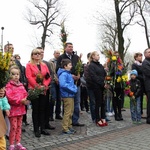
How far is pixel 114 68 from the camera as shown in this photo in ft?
30.0

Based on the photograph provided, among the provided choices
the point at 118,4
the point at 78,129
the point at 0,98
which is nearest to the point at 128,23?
the point at 118,4

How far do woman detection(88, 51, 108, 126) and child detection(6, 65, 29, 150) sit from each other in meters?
2.69

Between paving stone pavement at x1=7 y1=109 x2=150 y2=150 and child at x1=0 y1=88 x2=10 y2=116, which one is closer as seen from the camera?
child at x1=0 y1=88 x2=10 y2=116

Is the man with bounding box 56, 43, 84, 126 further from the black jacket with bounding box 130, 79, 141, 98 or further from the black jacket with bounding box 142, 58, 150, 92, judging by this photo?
the black jacket with bounding box 142, 58, 150, 92

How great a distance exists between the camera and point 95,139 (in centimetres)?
666

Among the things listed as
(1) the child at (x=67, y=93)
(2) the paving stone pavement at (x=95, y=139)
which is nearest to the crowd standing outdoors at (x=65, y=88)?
(1) the child at (x=67, y=93)

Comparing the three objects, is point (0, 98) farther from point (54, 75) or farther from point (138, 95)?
point (138, 95)

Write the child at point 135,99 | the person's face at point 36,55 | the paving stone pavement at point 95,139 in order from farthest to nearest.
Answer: the child at point 135,99 → the person's face at point 36,55 → the paving stone pavement at point 95,139

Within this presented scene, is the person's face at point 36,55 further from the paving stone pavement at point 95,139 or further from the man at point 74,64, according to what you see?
the paving stone pavement at point 95,139

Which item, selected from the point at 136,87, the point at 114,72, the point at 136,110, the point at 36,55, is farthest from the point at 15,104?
the point at 136,87

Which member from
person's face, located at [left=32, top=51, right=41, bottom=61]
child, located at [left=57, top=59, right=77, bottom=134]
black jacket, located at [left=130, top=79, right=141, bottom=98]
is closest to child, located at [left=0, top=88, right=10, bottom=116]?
person's face, located at [left=32, top=51, right=41, bottom=61]

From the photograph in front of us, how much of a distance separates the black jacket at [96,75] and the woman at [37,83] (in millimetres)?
1587

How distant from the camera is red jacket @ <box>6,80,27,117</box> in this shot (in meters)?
5.88

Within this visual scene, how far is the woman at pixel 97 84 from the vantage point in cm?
822
